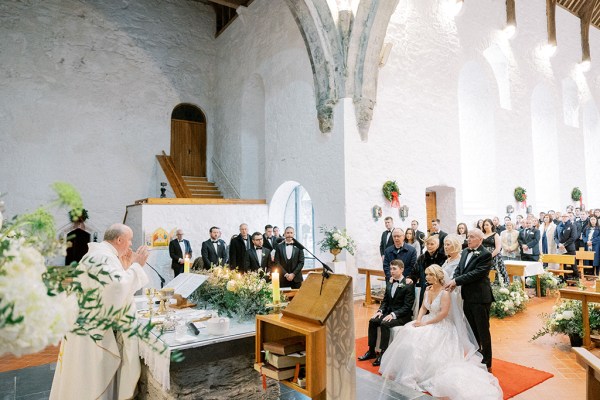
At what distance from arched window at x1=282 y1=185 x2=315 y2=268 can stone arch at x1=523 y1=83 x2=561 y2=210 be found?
8729 mm

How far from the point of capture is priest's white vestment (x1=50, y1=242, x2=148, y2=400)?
296 cm

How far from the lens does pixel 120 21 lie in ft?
42.1

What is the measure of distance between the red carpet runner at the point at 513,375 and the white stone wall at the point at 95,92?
10218 mm

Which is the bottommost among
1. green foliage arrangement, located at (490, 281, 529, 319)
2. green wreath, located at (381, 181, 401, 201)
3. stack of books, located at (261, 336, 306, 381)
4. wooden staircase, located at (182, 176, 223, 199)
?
green foliage arrangement, located at (490, 281, 529, 319)

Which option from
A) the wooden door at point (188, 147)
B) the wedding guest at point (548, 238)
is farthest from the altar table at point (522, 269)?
the wooden door at point (188, 147)

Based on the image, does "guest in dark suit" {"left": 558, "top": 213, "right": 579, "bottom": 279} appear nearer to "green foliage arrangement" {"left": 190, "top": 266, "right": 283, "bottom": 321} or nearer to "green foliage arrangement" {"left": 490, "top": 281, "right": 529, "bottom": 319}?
"green foliage arrangement" {"left": 490, "top": 281, "right": 529, "bottom": 319}

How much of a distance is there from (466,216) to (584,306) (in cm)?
670

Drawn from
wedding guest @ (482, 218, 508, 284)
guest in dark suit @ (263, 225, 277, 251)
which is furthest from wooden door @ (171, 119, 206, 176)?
wedding guest @ (482, 218, 508, 284)

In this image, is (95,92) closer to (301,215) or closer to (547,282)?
(301,215)

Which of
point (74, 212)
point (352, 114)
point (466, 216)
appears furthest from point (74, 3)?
point (74, 212)

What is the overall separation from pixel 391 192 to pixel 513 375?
5.55 metres

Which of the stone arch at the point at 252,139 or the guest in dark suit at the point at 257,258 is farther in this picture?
the stone arch at the point at 252,139

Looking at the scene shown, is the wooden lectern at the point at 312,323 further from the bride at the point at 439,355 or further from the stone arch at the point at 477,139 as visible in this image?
the stone arch at the point at 477,139

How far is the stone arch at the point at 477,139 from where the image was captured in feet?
40.9
